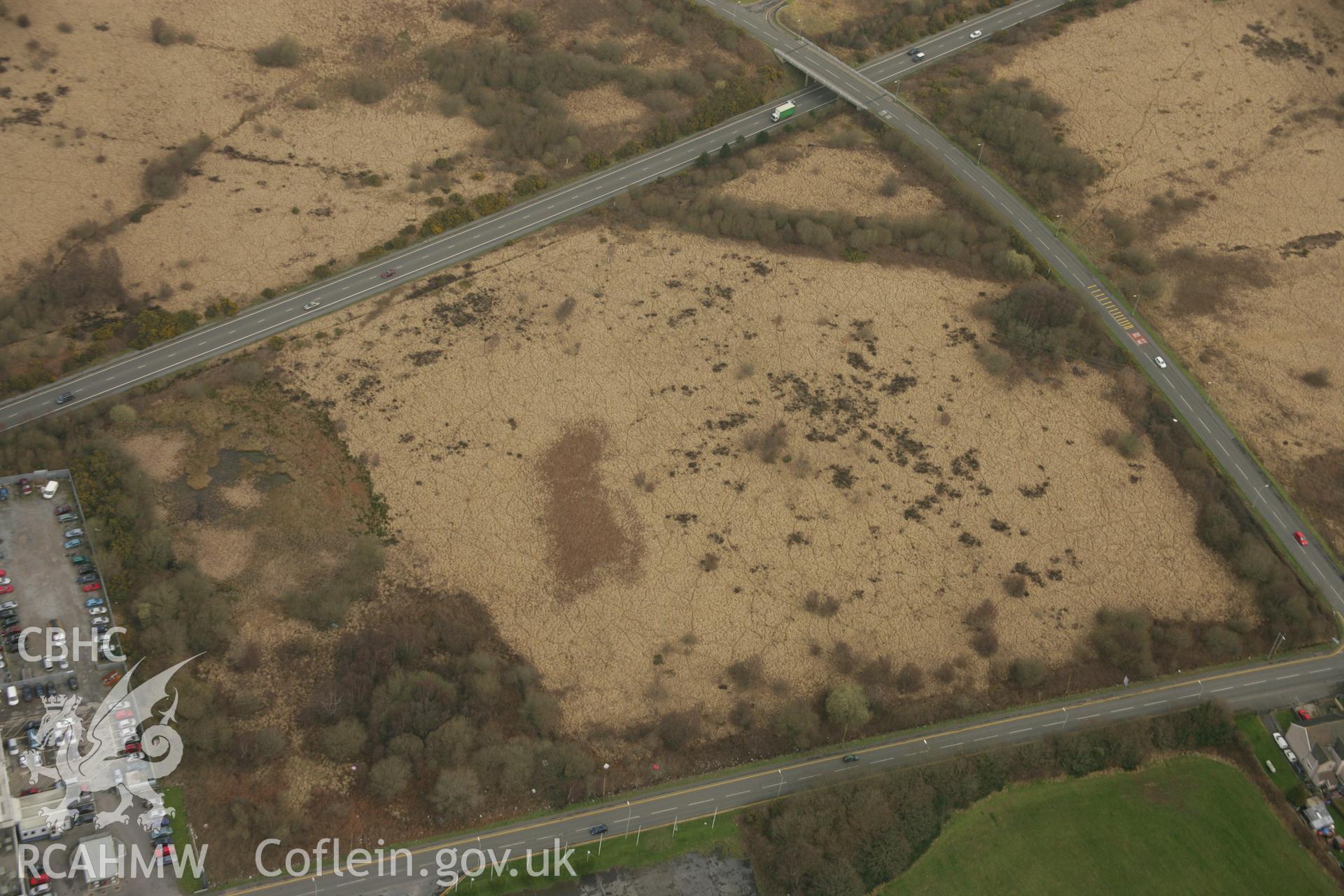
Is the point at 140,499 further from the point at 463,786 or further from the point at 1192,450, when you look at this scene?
the point at 1192,450

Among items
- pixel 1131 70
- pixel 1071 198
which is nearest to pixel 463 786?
pixel 1071 198

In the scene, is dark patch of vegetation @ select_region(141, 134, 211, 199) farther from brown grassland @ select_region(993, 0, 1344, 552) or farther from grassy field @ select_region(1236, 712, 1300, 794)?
grassy field @ select_region(1236, 712, 1300, 794)

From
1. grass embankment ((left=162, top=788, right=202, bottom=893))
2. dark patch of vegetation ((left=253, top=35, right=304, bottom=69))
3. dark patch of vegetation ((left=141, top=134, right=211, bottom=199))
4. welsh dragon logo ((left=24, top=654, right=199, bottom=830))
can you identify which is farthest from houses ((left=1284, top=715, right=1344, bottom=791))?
dark patch of vegetation ((left=253, top=35, right=304, bottom=69))

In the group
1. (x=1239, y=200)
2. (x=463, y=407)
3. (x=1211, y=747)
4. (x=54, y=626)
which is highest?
(x=1239, y=200)

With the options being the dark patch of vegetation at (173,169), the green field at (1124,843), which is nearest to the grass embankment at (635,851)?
the green field at (1124,843)

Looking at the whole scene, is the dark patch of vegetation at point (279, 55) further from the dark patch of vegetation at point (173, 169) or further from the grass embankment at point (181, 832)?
the grass embankment at point (181, 832)

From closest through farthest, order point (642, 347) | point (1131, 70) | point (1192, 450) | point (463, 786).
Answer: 1. point (463, 786)
2. point (1192, 450)
3. point (642, 347)
4. point (1131, 70)

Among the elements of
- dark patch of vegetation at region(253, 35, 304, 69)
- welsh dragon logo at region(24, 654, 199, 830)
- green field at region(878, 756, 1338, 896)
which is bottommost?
green field at region(878, 756, 1338, 896)
